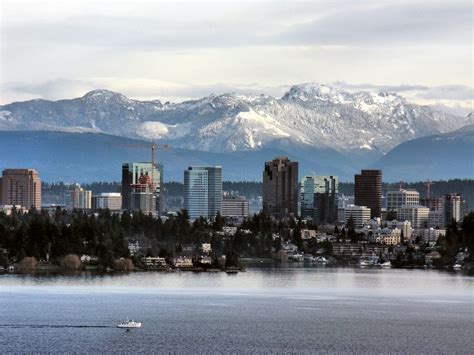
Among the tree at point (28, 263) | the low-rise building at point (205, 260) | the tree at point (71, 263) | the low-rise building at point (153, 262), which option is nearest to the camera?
the tree at point (28, 263)

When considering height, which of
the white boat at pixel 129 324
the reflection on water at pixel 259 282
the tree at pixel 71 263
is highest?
the tree at pixel 71 263

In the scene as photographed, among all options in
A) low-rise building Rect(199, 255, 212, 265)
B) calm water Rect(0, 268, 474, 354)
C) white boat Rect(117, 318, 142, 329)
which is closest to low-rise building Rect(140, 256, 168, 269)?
low-rise building Rect(199, 255, 212, 265)

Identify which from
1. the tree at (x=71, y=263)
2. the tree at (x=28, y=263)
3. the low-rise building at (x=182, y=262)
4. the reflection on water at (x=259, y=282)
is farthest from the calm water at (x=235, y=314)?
the low-rise building at (x=182, y=262)

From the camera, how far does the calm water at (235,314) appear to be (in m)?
90.9

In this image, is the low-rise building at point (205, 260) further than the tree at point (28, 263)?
Yes

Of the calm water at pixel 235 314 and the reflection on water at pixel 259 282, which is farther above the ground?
the reflection on water at pixel 259 282

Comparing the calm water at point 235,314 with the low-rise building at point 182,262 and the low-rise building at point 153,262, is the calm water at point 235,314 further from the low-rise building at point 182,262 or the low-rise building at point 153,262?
the low-rise building at point 182,262

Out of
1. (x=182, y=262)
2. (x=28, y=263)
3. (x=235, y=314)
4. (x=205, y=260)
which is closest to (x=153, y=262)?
(x=182, y=262)

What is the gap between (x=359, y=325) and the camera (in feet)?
339

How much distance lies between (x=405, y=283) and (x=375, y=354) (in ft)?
233

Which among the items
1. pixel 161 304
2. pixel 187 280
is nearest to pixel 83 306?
pixel 161 304

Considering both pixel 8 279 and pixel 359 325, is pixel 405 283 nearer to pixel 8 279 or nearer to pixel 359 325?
pixel 8 279

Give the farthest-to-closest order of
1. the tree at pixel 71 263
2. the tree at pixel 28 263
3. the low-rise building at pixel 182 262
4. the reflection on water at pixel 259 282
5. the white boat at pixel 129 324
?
the low-rise building at pixel 182 262 → the tree at pixel 71 263 → the tree at pixel 28 263 → the reflection on water at pixel 259 282 → the white boat at pixel 129 324

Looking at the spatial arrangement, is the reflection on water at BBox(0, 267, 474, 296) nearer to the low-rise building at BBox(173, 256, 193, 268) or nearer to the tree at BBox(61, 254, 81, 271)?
the tree at BBox(61, 254, 81, 271)
